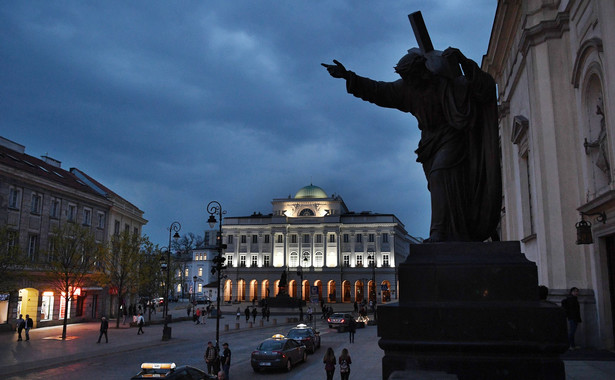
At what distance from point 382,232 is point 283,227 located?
63.5ft

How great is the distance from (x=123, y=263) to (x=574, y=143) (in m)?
35.1

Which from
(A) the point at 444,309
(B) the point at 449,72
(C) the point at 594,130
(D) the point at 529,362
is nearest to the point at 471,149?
(B) the point at 449,72

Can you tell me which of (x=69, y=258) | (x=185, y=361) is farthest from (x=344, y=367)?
(x=69, y=258)

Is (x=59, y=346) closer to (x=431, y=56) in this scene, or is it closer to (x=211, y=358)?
(x=211, y=358)

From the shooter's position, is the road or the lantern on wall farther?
the road

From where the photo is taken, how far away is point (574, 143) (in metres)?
17.2

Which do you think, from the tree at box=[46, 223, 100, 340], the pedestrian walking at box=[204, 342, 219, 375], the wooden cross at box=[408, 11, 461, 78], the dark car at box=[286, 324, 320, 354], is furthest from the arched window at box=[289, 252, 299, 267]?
the wooden cross at box=[408, 11, 461, 78]

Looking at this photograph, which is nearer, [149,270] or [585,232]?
[585,232]

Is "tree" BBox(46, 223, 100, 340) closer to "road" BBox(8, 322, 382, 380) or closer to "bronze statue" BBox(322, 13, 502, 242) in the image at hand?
"road" BBox(8, 322, 382, 380)

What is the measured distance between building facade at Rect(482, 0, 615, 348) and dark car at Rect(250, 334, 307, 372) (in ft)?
34.2

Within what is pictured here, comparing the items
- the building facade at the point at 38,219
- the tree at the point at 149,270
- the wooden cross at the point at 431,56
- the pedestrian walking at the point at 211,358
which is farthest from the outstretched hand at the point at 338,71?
the tree at the point at 149,270

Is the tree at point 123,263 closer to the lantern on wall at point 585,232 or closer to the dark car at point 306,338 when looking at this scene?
the dark car at point 306,338

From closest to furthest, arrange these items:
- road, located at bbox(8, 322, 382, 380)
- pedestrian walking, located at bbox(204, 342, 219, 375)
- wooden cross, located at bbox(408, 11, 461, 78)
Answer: wooden cross, located at bbox(408, 11, 461, 78) → pedestrian walking, located at bbox(204, 342, 219, 375) → road, located at bbox(8, 322, 382, 380)

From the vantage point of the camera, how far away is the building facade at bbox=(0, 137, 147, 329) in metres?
34.4
